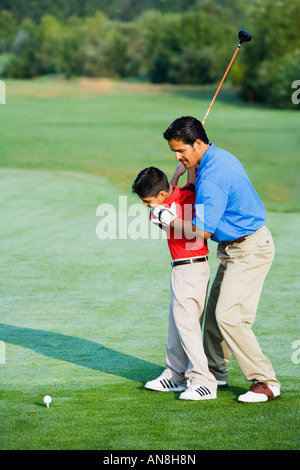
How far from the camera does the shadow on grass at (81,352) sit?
627 cm

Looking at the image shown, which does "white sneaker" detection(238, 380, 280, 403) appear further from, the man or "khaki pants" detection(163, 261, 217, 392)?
"khaki pants" detection(163, 261, 217, 392)

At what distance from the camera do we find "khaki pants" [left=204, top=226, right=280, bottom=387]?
5328 millimetres

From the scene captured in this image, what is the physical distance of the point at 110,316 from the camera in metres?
8.00

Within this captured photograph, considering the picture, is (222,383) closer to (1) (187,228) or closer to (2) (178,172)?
(1) (187,228)

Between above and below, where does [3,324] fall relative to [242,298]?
below

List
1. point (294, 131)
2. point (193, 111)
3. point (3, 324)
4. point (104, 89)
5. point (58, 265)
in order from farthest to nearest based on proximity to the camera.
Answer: point (104, 89) < point (193, 111) < point (294, 131) < point (58, 265) < point (3, 324)

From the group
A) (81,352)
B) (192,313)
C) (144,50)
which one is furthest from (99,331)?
(144,50)

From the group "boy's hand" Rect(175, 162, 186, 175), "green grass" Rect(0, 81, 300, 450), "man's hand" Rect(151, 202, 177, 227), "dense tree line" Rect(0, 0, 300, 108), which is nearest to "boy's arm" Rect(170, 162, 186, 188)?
"boy's hand" Rect(175, 162, 186, 175)

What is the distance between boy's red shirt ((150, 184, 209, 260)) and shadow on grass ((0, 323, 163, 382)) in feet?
3.74

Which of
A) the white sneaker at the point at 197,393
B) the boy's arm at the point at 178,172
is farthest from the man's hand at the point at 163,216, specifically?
the white sneaker at the point at 197,393

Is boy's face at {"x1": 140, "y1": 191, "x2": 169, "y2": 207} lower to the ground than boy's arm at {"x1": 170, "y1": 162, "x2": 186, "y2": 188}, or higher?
lower

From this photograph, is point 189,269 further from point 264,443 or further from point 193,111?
point 193,111

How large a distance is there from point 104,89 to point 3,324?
48131 millimetres
